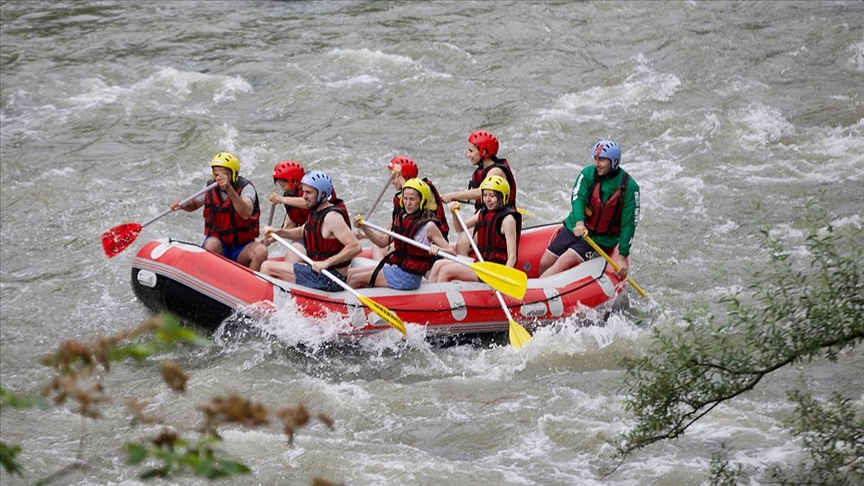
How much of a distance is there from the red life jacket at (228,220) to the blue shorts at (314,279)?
602 millimetres

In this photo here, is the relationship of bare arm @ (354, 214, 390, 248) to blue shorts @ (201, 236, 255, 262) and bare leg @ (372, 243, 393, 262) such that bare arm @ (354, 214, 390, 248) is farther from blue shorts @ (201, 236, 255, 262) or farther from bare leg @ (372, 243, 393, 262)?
blue shorts @ (201, 236, 255, 262)

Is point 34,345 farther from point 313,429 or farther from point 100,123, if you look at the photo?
point 100,123

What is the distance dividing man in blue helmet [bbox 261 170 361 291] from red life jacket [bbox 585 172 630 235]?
1.94m

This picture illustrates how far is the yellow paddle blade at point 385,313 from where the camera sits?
7.70m

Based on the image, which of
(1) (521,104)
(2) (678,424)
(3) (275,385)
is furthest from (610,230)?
(1) (521,104)

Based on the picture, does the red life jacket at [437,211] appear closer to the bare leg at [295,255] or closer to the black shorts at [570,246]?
the bare leg at [295,255]

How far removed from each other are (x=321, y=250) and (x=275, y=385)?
3.57 feet

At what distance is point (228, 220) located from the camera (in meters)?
8.26

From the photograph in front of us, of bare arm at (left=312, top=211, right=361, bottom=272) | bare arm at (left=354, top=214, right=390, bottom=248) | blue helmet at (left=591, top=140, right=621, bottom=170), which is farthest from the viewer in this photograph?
bare arm at (left=354, top=214, right=390, bottom=248)

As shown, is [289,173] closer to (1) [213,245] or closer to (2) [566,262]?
(1) [213,245]

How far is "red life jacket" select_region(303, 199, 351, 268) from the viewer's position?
7.88 meters

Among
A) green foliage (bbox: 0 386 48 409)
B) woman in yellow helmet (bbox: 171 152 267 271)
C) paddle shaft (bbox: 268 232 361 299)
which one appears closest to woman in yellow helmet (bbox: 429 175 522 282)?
paddle shaft (bbox: 268 232 361 299)

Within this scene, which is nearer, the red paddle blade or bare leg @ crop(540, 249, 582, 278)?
the red paddle blade

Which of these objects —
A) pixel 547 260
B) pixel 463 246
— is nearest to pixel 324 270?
pixel 463 246
